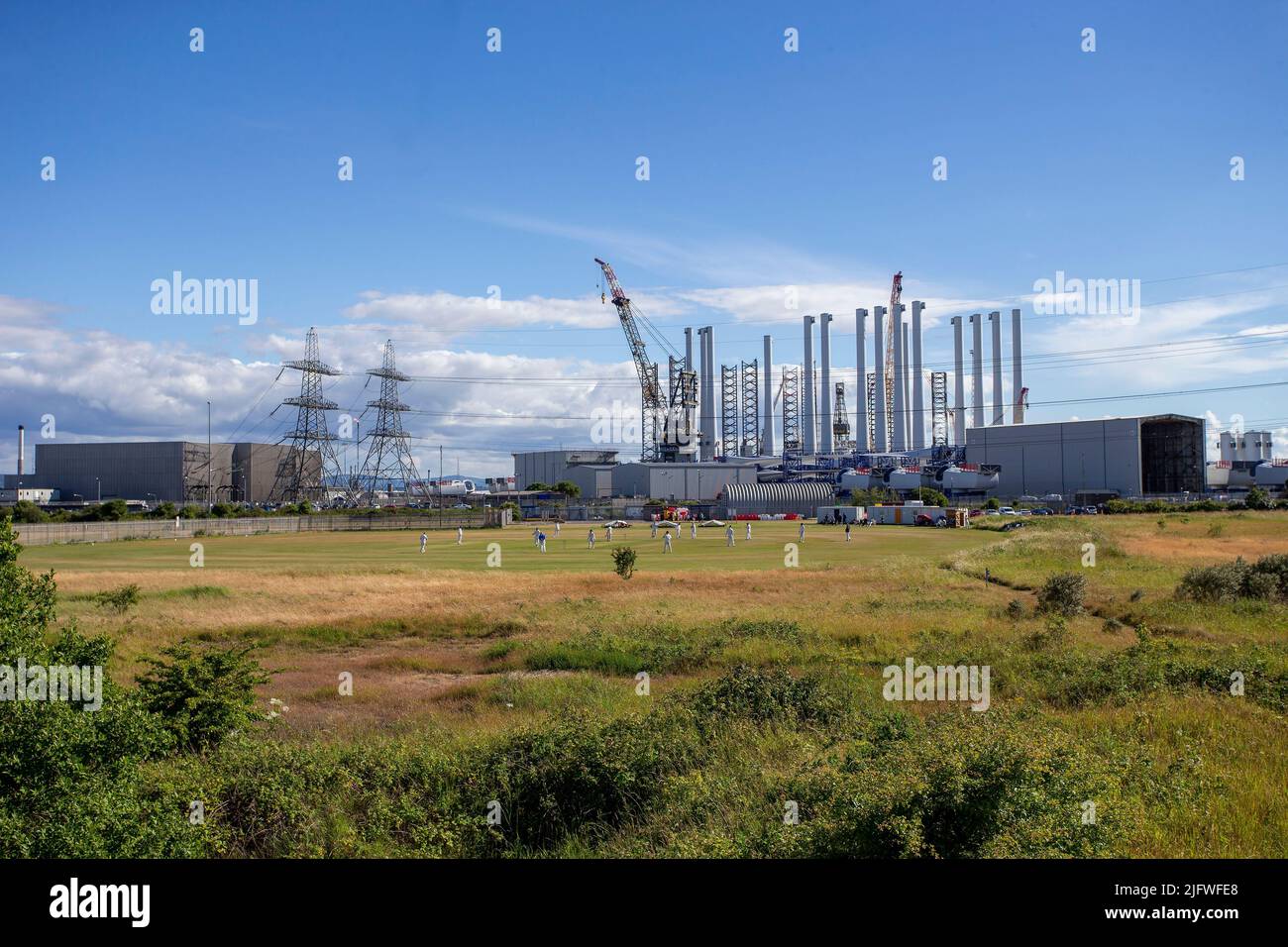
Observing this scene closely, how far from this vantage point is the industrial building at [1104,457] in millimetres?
129000

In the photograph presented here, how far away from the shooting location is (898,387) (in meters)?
170

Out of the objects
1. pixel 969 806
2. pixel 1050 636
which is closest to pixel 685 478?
pixel 1050 636

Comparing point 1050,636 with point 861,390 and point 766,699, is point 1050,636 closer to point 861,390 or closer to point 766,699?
point 766,699

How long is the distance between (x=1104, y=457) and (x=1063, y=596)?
11629 cm

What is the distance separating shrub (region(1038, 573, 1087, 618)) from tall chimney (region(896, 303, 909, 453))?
474 feet

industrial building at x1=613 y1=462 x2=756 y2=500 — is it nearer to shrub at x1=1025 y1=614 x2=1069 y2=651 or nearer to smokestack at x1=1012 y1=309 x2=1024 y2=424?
smokestack at x1=1012 y1=309 x2=1024 y2=424

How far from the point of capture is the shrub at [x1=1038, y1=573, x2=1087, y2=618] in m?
28.3

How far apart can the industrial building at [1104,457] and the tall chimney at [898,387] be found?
1140 inches

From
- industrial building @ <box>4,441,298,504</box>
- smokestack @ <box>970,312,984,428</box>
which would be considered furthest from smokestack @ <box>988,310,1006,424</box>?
industrial building @ <box>4,441,298,504</box>

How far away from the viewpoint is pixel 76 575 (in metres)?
44.0
